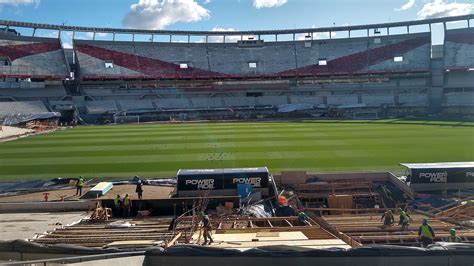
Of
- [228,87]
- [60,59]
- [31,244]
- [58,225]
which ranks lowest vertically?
[58,225]

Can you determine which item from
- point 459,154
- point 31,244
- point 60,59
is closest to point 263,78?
point 60,59

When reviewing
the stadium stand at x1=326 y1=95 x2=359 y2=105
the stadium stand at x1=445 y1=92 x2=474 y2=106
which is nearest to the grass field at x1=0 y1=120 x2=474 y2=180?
the stadium stand at x1=445 y1=92 x2=474 y2=106

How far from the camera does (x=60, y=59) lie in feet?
191

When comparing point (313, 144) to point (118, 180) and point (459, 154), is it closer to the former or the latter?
point (459, 154)

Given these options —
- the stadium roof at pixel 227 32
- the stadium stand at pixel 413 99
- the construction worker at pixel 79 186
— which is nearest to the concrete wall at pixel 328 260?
the construction worker at pixel 79 186

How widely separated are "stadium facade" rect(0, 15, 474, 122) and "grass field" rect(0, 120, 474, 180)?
18808 mm

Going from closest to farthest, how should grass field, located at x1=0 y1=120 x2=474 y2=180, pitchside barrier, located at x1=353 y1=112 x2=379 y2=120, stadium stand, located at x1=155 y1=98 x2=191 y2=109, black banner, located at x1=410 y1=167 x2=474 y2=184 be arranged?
1. black banner, located at x1=410 y1=167 x2=474 y2=184
2. grass field, located at x1=0 y1=120 x2=474 y2=180
3. pitchside barrier, located at x1=353 y1=112 x2=379 y2=120
4. stadium stand, located at x1=155 y1=98 x2=191 y2=109

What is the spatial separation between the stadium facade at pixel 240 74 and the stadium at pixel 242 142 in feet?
0.85

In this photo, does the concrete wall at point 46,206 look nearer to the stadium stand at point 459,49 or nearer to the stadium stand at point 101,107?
the stadium stand at point 101,107

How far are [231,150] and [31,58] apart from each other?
1645 inches

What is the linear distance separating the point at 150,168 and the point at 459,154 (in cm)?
1769

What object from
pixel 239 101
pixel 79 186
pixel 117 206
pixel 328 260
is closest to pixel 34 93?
pixel 239 101

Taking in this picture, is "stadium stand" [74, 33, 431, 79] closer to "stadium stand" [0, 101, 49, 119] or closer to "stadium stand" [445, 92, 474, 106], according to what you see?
"stadium stand" [445, 92, 474, 106]

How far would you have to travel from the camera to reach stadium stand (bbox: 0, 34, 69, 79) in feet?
172
